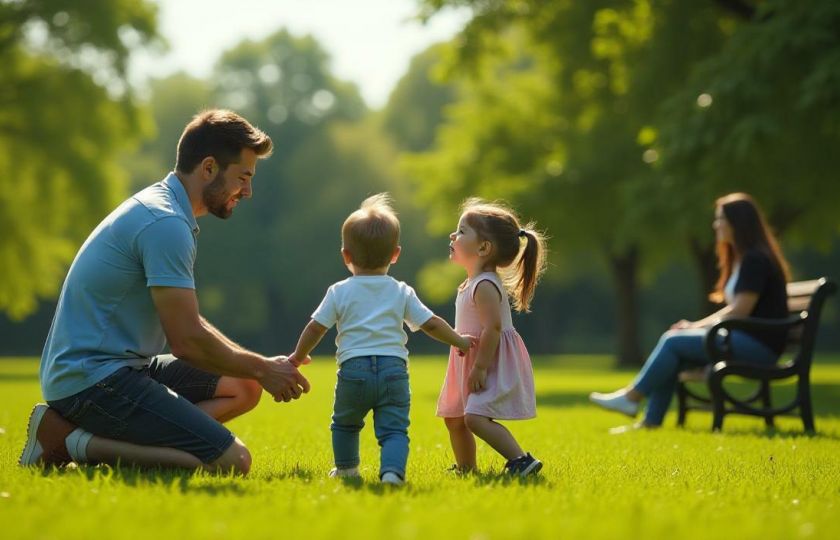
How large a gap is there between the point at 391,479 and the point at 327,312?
0.89m

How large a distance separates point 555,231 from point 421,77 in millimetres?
31592

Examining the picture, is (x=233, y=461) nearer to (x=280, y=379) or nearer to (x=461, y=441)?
(x=280, y=379)

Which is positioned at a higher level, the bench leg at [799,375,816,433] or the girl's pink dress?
the girl's pink dress

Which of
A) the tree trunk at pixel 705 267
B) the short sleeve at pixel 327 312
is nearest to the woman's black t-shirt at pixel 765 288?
the short sleeve at pixel 327 312

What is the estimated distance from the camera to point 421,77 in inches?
2202

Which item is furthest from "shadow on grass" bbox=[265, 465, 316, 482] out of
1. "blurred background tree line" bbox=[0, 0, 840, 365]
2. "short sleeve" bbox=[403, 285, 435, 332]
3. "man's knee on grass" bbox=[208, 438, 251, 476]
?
"blurred background tree line" bbox=[0, 0, 840, 365]

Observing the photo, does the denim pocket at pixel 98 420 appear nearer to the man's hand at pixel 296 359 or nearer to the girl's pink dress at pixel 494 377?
the man's hand at pixel 296 359

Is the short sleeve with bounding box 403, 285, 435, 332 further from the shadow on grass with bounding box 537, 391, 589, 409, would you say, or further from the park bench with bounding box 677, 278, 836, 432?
the shadow on grass with bounding box 537, 391, 589, 409

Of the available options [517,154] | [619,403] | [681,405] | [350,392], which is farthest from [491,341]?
[517,154]

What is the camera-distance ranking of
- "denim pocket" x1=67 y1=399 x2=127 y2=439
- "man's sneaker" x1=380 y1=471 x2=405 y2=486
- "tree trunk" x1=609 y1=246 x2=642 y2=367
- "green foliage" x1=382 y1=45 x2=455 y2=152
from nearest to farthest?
"man's sneaker" x1=380 y1=471 x2=405 y2=486, "denim pocket" x1=67 y1=399 x2=127 y2=439, "tree trunk" x1=609 y1=246 x2=642 y2=367, "green foliage" x1=382 y1=45 x2=455 y2=152

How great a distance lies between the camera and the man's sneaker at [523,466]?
573cm

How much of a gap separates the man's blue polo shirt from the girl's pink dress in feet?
5.06

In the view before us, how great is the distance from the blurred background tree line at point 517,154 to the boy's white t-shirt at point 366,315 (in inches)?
350

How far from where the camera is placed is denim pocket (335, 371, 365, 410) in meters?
5.39
